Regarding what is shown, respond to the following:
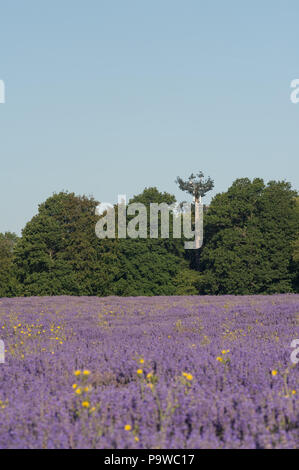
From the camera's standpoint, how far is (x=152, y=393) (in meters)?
4.07

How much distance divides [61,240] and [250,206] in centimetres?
1586

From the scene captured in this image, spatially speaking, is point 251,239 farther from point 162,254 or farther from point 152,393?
point 152,393

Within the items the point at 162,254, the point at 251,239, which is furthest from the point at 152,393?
the point at 162,254

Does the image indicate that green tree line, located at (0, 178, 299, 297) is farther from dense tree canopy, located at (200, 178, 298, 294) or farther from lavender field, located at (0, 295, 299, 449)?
lavender field, located at (0, 295, 299, 449)

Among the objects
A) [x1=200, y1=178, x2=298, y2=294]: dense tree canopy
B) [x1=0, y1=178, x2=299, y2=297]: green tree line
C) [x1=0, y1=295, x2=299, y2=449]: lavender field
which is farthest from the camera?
[x1=0, y1=178, x2=299, y2=297]: green tree line

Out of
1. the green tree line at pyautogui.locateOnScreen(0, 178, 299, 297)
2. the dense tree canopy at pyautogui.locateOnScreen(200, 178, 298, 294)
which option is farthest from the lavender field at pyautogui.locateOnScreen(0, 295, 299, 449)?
the green tree line at pyautogui.locateOnScreen(0, 178, 299, 297)

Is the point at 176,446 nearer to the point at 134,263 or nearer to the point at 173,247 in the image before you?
the point at 134,263

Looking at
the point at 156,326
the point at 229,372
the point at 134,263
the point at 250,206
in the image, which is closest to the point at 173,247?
the point at 134,263

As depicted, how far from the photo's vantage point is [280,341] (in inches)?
257

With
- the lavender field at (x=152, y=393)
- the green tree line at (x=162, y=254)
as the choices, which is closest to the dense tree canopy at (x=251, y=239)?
the green tree line at (x=162, y=254)

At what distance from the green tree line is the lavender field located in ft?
101

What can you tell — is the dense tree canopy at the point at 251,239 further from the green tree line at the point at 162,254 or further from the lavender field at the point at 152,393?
the lavender field at the point at 152,393

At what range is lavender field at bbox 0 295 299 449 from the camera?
325cm

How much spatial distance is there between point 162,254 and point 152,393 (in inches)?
1500
